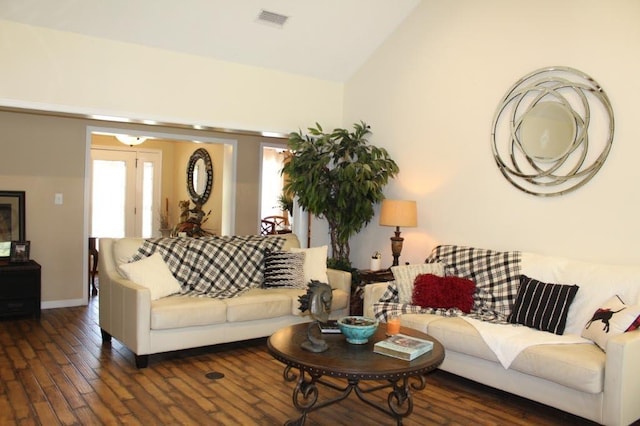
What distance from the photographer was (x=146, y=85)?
4789 mm

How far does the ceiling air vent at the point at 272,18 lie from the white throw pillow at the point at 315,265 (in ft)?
6.95

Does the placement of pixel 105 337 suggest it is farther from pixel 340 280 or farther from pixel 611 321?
pixel 611 321

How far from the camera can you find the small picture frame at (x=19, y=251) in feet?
17.9

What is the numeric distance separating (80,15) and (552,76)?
3.69 meters

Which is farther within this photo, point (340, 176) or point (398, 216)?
point (340, 176)

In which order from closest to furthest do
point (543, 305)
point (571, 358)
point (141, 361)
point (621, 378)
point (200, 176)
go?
point (621, 378) < point (571, 358) < point (543, 305) < point (141, 361) < point (200, 176)

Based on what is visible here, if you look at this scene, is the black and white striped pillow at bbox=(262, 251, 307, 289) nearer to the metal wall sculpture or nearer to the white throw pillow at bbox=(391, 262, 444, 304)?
the white throw pillow at bbox=(391, 262, 444, 304)

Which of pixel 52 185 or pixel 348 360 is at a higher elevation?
pixel 52 185

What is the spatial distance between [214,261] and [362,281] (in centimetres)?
139

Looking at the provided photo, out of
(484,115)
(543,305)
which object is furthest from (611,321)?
(484,115)

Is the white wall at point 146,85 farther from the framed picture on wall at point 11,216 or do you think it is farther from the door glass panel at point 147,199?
the door glass panel at point 147,199

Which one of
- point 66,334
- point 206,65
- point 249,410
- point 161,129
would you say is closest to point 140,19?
point 206,65

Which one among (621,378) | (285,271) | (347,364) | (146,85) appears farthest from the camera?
(285,271)

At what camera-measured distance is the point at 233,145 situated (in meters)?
7.38
